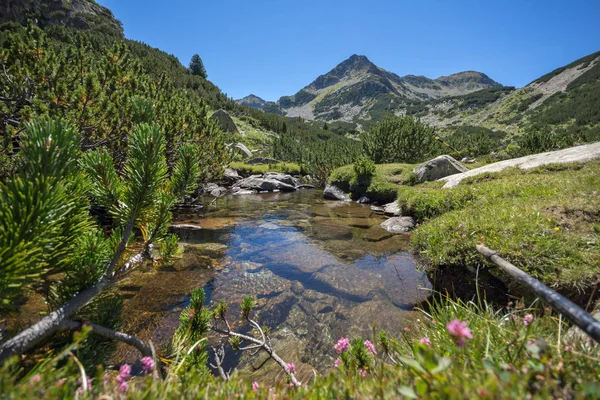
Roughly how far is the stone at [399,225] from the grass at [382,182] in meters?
7.16

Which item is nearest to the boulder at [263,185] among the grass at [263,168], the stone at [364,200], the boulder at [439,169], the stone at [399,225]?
the grass at [263,168]

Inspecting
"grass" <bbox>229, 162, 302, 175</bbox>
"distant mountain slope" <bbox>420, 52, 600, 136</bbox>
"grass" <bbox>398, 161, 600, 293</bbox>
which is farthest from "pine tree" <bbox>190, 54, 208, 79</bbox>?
"distant mountain slope" <bbox>420, 52, 600, 136</bbox>

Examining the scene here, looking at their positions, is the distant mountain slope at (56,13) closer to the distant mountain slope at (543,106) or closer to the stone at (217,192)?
the stone at (217,192)

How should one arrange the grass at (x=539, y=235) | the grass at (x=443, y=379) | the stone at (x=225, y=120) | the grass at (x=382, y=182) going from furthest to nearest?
1. the stone at (x=225, y=120)
2. the grass at (x=382, y=182)
3. the grass at (x=539, y=235)
4. the grass at (x=443, y=379)

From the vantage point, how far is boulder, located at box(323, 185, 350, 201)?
22.8 metres

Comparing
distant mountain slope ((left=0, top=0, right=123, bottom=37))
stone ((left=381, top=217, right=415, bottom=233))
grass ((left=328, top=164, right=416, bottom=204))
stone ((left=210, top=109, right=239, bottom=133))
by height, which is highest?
distant mountain slope ((left=0, top=0, right=123, bottom=37))

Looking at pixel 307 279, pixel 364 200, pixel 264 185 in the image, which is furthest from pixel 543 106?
pixel 307 279

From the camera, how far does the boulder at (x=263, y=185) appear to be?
28.3m

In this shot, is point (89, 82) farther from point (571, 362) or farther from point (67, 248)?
point (571, 362)

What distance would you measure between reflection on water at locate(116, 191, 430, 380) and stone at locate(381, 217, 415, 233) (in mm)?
413

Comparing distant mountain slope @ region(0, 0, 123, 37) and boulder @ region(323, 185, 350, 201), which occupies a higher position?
distant mountain slope @ region(0, 0, 123, 37)

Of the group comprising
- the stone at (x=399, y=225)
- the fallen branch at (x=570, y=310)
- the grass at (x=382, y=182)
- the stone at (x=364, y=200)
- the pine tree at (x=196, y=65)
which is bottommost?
the stone at (x=364, y=200)

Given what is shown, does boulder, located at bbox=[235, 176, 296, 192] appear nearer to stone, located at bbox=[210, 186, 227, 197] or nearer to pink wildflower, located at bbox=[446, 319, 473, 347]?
stone, located at bbox=[210, 186, 227, 197]

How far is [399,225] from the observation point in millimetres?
11664
